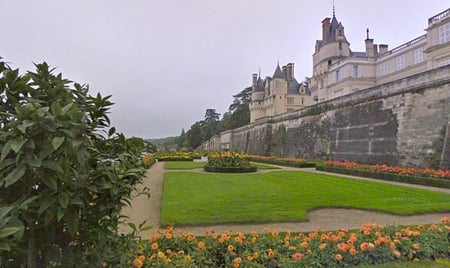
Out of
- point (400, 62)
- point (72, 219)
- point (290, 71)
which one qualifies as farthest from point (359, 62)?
point (72, 219)

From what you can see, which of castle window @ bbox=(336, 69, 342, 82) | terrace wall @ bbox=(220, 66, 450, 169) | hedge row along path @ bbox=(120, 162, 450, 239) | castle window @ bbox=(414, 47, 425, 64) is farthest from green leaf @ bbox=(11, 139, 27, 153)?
castle window @ bbox=(336, 69, 342, 82)

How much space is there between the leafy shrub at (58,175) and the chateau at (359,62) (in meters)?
28.1

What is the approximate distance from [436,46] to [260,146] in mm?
19806

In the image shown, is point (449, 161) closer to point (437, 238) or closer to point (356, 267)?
point (437, 238)

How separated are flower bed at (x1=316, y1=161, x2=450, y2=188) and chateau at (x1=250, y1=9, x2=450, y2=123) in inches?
561

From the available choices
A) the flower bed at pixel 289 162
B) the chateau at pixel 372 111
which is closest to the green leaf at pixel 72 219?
the chateau at pixel 372 111

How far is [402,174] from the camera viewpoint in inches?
534

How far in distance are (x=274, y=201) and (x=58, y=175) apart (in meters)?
7.08

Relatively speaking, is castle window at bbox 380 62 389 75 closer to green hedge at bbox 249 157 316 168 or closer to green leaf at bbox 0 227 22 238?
green hedge at bbox 249 157 316 168

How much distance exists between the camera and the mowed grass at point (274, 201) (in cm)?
675

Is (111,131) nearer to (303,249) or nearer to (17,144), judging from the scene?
(17,144)

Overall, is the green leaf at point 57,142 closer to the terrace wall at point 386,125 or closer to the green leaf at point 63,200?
the green leaf at point 63,200

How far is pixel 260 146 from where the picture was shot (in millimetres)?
37719

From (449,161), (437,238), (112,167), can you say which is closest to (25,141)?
(112,167)
